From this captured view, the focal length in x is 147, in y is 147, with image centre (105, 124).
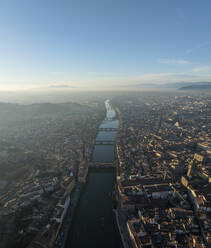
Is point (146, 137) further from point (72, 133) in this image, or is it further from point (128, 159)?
point (72, 133)

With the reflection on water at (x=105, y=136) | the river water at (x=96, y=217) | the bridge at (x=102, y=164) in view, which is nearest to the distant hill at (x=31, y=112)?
the reflection on water at (x=105, y=136)

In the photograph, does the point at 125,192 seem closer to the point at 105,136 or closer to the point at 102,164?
the point at 102,164

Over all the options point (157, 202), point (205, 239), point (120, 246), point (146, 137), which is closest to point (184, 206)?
point (157, 202)

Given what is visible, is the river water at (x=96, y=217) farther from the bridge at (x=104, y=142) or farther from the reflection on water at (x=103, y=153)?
the bridge at (x=104, y=142)

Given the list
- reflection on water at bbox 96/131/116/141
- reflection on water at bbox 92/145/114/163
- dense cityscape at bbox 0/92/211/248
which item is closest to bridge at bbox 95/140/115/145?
reflection on water at bbox 92/145/114/163

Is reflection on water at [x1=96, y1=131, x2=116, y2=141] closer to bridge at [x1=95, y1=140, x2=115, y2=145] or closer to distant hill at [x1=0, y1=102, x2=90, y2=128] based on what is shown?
bridge at [x1=95, y1=140, x2=115, y2=145]

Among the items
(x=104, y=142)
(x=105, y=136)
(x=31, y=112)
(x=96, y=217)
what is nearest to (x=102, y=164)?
(x=96, y=217)

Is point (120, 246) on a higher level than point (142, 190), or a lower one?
lower

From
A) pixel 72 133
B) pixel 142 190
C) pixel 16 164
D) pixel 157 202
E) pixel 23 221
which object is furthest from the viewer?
pixel 72 133
